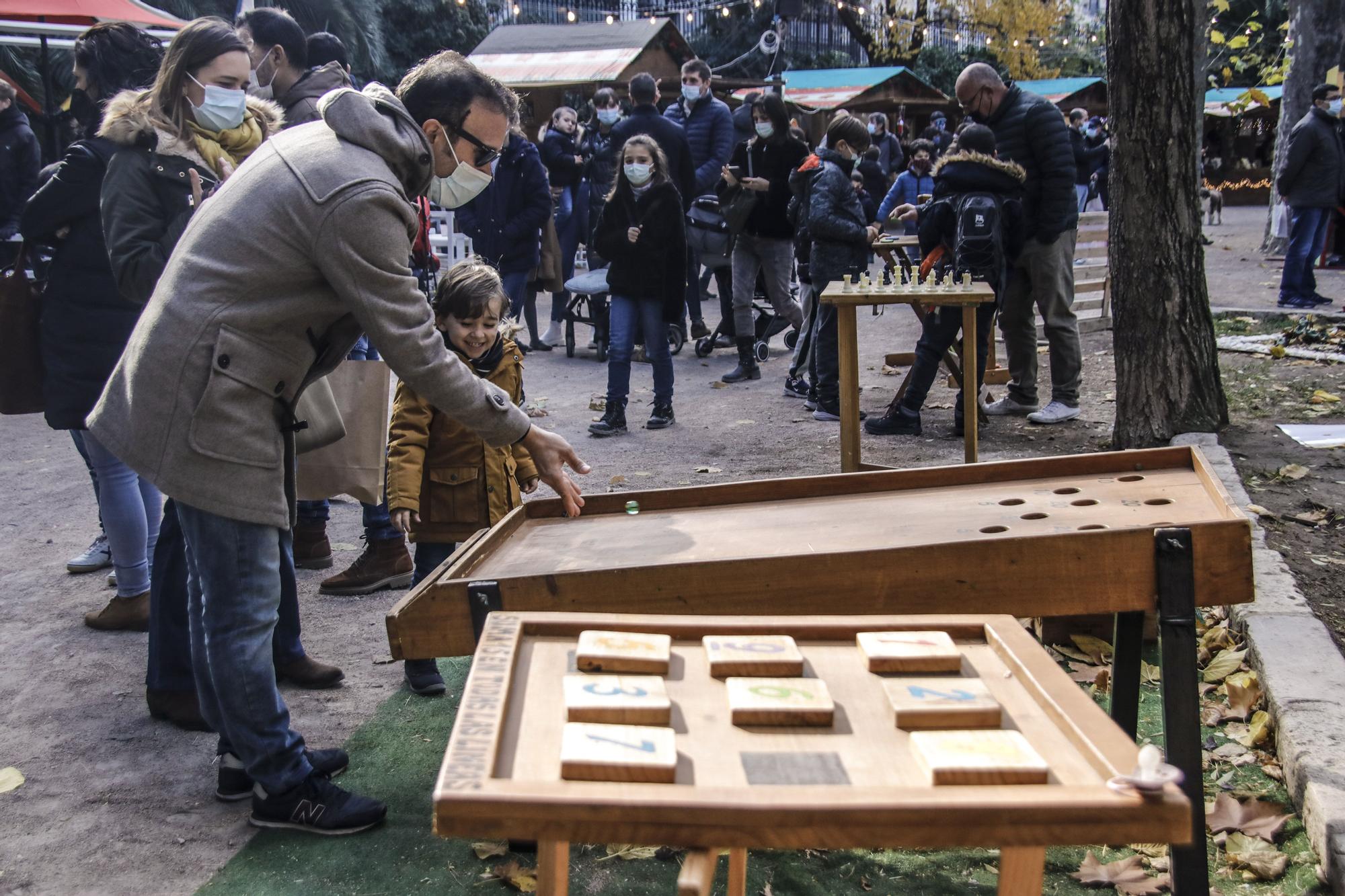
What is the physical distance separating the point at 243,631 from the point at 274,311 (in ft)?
2.55

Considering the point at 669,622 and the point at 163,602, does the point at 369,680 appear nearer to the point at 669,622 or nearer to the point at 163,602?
the point at 163,602

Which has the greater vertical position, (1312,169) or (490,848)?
(1312,169)

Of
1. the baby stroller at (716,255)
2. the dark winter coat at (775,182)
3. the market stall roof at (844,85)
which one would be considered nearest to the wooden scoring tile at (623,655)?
the dark winter coat at (775,182)

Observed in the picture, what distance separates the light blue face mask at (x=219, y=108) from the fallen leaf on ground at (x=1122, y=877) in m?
3.35

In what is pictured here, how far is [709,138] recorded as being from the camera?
36.1 feet

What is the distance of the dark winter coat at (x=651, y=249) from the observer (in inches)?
301

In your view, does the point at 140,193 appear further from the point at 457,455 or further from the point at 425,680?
the point at 425,680

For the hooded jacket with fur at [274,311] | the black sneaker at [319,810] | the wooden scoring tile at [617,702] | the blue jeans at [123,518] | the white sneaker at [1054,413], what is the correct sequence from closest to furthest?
the wooden scoring tile at [617,702]
the hooded jacket with fur at [274,311]
the black sneaker at [319,810]
the blue jeans at [123,518]
the white sneaker at [1054,413]

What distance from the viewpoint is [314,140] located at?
2.63 m

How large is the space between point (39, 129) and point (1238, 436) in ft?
50.4

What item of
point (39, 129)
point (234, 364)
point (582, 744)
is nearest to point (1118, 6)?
point (234, 364)

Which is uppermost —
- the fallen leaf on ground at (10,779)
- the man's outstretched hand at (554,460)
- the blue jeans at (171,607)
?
the man's outstretched hand at (554,460)

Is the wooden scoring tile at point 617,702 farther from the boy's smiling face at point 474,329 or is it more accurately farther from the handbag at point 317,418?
the boy's smiling face at point 474,329

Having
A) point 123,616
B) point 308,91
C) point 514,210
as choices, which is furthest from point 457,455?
point 514,210
